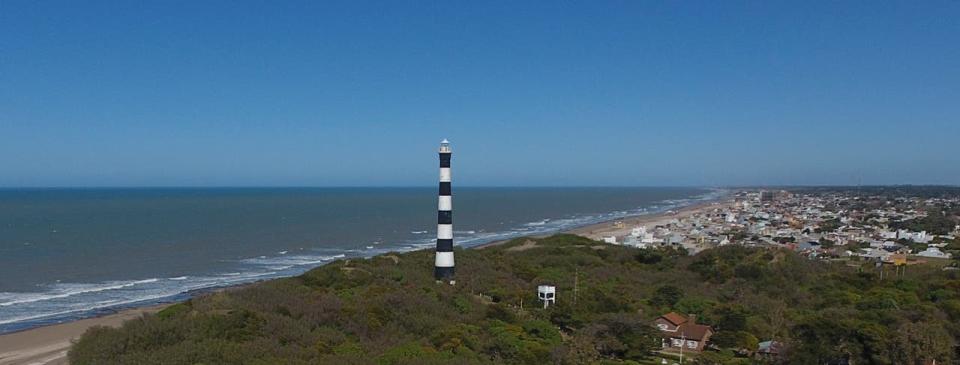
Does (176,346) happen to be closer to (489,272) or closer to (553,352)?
(553,352)

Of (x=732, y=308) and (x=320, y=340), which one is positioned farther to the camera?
(x=732, y=308)

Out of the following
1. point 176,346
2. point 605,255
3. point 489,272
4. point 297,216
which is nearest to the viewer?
point 176,346

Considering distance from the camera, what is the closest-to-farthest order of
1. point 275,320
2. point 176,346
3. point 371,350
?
point 176,346
point 371,350
point 275,320

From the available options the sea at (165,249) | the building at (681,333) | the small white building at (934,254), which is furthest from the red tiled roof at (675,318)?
the small white building at (934,254)

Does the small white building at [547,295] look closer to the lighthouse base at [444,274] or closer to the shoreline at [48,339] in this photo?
the lighthouse base at [444,274]

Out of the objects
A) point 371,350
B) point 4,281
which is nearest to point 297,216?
point 4,281

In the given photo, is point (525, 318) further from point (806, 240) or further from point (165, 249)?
point (806, 240)
